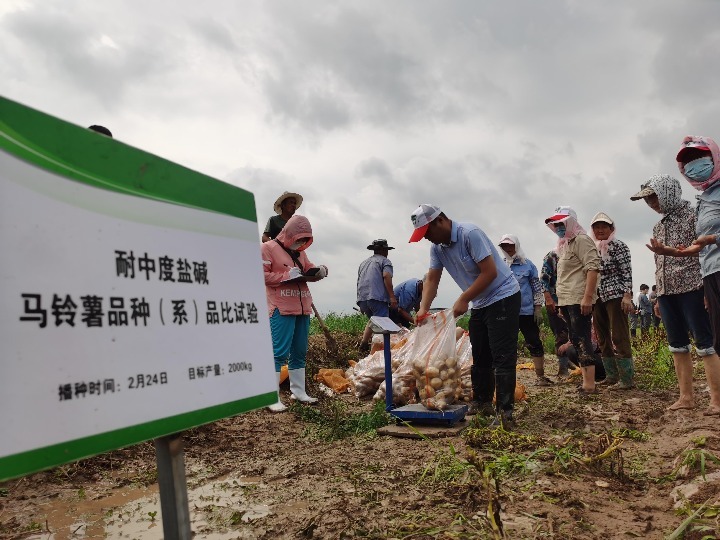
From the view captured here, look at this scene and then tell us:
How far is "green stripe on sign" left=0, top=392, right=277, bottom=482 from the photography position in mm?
1083

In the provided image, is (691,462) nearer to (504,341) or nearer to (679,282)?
(504,341)

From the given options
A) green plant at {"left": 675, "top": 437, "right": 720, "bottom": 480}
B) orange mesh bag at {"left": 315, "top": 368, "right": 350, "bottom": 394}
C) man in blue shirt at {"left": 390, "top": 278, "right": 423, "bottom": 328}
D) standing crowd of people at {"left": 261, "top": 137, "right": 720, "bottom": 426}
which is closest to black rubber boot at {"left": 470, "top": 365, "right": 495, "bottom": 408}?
standing crowd of people at {"left": 261, "top": 137, "right": 720, "bottom": 426}

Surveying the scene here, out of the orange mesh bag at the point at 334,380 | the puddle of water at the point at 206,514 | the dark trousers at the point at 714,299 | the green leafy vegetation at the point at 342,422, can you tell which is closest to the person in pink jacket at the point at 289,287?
the green leafy vegetation at the point at 342,422

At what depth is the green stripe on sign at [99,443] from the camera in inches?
42.6

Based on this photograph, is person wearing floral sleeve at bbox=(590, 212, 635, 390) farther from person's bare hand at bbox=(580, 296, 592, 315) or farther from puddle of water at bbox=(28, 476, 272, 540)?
puddle of water at bbox=(28, 476, 272, 540)

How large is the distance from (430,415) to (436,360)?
421 millimetres

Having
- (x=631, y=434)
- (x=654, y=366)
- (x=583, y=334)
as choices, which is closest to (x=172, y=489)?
(x=631, y=434)

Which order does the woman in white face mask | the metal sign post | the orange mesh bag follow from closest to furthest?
the metal sign post
the woman in white face mask
the orange mesh bag

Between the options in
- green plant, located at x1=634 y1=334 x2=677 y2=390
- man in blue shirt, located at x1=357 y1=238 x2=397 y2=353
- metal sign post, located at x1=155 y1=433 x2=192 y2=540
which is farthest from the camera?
man in blue shirt, located at x1=357 y1=238 x2=397 y2=353

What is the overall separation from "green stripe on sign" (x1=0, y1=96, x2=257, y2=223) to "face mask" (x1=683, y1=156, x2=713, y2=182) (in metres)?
3.25

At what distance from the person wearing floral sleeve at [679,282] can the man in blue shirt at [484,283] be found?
1092mm

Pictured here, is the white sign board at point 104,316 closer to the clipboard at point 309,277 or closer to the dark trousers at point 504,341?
the dark trousers at point 504,341

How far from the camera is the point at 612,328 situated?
17.7ft

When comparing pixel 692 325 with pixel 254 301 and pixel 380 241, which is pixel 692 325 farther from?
pixel 380 241
